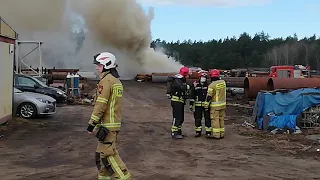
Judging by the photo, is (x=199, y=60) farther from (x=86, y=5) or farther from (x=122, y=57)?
(x=86, y=5)

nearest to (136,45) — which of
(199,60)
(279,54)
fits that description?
(199,60)

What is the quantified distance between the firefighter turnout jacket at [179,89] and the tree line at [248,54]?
229 ft

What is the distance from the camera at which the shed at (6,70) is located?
13.8 m

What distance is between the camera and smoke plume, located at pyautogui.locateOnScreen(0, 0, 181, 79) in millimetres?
38000

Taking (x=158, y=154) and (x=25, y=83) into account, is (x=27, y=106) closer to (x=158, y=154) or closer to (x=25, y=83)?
(x=25, y=83)

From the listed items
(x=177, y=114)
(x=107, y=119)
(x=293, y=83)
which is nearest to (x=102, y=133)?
(x=107, y=119)

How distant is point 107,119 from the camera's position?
20.6 ft

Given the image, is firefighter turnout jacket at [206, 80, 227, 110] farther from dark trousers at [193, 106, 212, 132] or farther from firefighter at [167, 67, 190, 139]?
firefighter at [167, 67, 190, 139]

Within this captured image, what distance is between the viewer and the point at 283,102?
13.7m

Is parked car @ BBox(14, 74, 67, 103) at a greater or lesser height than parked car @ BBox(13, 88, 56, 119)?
greater

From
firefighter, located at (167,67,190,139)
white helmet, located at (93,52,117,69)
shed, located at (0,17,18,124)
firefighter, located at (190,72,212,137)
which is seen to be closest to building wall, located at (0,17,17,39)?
shed, located at (0,17,18,124)

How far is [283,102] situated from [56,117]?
8.37 meters

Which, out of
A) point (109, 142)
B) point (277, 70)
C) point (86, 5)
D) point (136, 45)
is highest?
point (86, 5)

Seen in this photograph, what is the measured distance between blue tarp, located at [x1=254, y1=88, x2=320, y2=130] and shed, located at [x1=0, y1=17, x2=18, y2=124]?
774 centimetres
